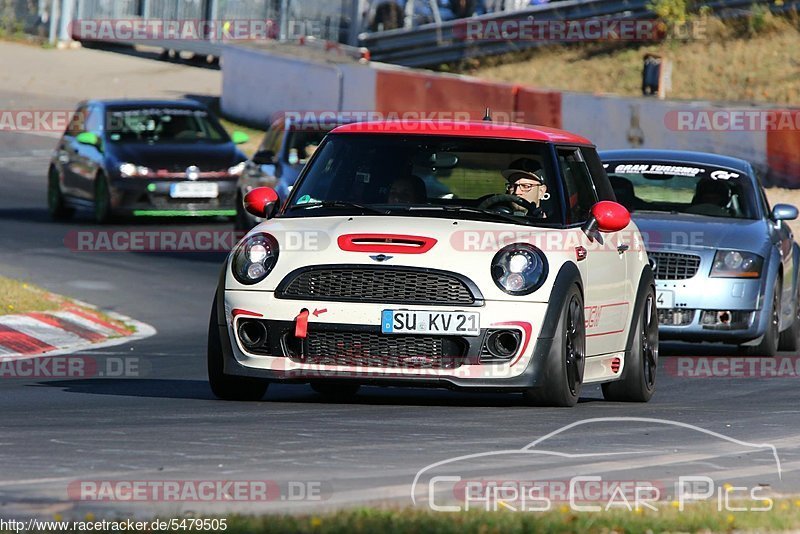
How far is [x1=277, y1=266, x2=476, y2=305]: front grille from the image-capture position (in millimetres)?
8938

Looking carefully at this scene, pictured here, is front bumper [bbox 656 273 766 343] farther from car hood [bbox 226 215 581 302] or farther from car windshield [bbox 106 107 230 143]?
car windshield [bbox 106 107 230 143]

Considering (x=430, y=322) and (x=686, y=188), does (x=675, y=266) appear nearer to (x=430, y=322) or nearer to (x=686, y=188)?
(x=686, y=188)

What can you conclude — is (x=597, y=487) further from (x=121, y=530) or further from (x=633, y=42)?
(x=633, y=42)

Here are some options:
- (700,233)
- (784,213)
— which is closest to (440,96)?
(784,213)

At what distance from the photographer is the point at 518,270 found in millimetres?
9008

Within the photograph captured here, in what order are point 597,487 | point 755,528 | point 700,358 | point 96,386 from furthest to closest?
point 700,358, point 96,386, point 597,487, point 755,528

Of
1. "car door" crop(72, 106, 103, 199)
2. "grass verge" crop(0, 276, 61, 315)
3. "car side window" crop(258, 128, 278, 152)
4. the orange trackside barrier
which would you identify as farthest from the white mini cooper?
the orange trackside barrier

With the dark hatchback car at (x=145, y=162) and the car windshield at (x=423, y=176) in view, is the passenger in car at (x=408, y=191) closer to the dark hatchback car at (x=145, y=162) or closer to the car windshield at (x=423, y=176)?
the car windshield at (x=423, y=176)

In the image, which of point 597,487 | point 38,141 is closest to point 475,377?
point 597,487

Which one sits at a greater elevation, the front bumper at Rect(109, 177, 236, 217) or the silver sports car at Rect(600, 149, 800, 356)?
the silver sports car at Rect(600, 149, 800, 356)

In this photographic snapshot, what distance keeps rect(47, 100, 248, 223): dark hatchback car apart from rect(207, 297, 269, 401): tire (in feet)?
42.6

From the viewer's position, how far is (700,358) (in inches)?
536

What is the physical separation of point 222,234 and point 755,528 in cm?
1700

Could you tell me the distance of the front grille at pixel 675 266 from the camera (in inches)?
519
